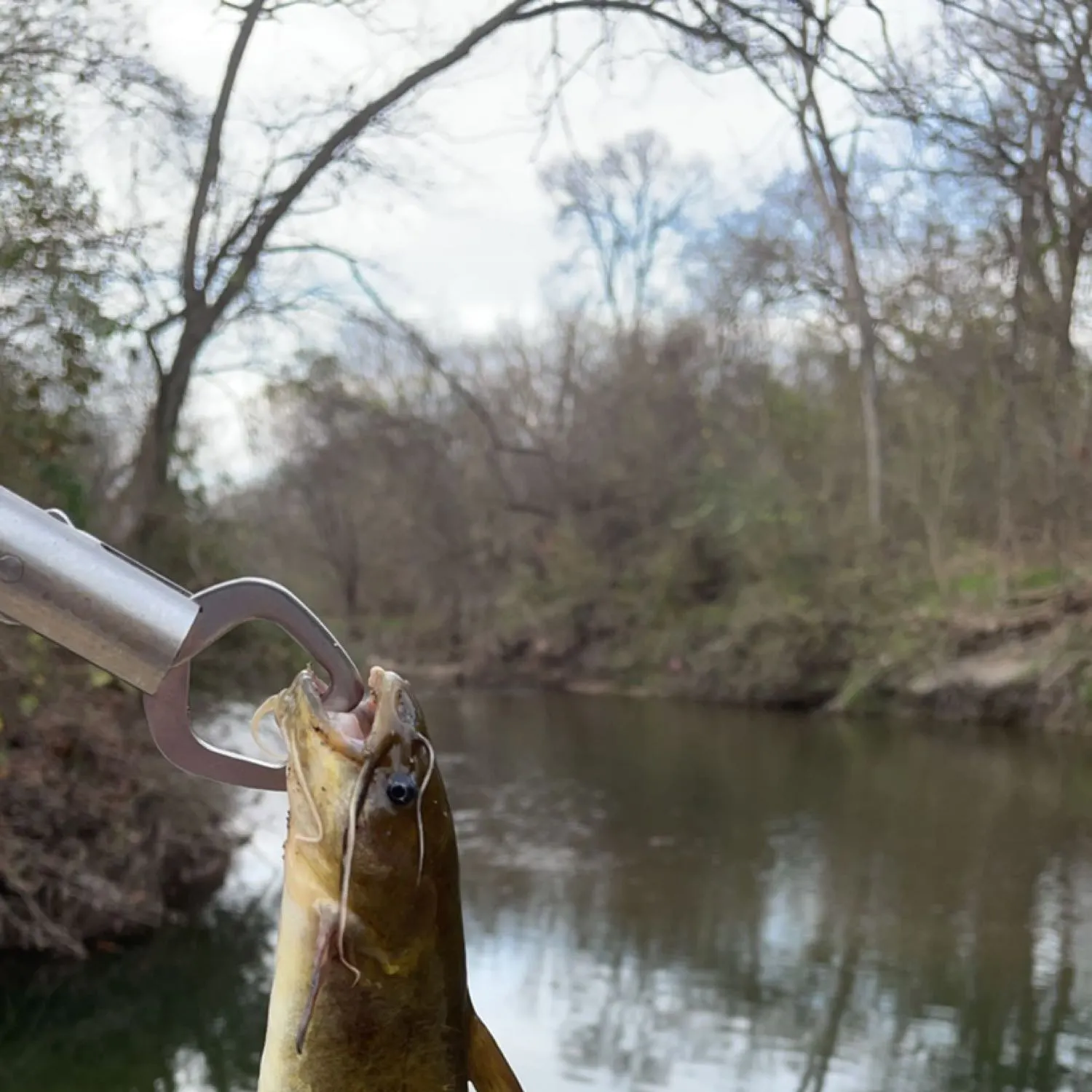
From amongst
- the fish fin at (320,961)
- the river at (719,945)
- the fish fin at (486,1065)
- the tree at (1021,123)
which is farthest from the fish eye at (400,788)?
the river at (719,945)

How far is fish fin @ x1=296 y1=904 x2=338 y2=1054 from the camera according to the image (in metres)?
0.96

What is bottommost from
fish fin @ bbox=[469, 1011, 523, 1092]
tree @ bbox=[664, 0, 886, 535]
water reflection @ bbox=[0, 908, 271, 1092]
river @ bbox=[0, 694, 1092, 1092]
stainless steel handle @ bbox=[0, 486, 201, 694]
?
water reflection @ bbox=[0, 908, 271, 1092]

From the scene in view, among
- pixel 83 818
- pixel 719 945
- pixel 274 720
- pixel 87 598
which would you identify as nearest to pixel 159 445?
pixel 83 818

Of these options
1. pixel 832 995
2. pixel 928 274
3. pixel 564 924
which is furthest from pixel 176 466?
pixel 928 274

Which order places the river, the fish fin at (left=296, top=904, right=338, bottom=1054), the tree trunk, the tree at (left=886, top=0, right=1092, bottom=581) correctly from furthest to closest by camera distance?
the river
the tree trunk
the tree at (left=886, top=0, right=1092, bottom=581)
the fish fin at (left=296, top=904, right=338, bottom=1054)

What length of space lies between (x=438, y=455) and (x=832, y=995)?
193 inches

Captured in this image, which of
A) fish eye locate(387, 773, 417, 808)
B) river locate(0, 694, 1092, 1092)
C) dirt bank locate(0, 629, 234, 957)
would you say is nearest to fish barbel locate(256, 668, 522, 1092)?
fish eye locate(387, 773, 417, 808)

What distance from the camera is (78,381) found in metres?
5.60

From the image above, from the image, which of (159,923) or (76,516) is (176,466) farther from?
(159,923)

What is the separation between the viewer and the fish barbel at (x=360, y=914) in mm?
970

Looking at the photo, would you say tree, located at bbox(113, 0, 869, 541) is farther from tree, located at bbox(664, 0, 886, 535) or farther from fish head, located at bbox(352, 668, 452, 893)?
fish head, located at bbox(352, 668, 452, 893)

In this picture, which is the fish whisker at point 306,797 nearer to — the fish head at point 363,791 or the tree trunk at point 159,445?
the fish head at point 363,791

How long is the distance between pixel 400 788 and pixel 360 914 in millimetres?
110

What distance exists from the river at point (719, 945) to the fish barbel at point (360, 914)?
226 inches
